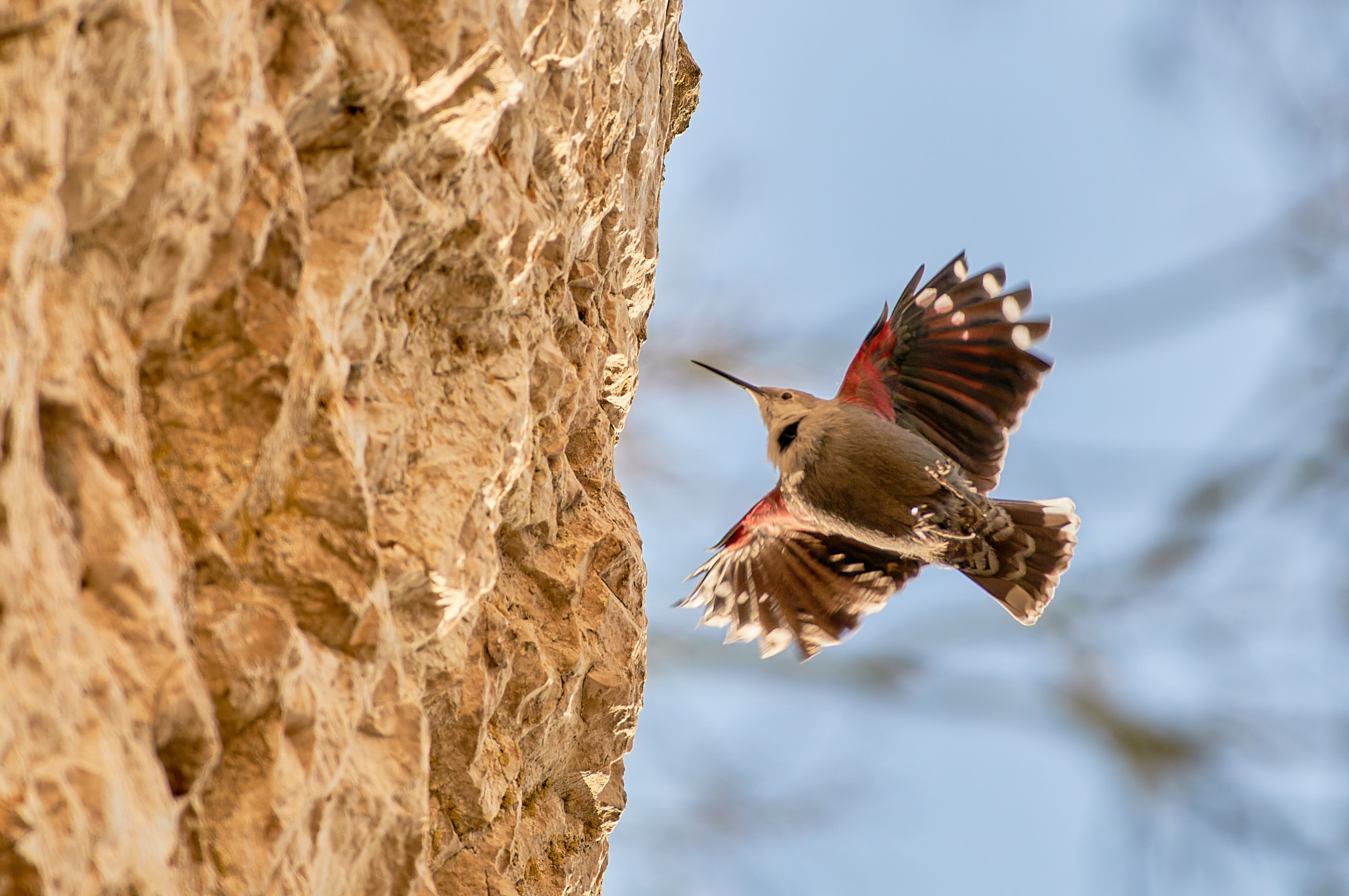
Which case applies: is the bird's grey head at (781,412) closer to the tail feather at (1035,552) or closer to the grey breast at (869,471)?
the grey breast at (869,471)

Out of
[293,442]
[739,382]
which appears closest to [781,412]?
[739,382]

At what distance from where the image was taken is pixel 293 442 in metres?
1.58

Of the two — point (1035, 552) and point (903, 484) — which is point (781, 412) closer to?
point (903, 484)

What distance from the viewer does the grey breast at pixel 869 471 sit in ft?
11.9

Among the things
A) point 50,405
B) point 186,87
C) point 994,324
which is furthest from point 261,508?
point 994,324

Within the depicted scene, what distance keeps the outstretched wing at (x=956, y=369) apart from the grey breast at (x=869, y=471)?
0.68 ft

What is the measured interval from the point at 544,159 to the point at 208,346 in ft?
3.34

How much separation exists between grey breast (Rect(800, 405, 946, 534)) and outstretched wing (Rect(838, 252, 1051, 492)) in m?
0.21

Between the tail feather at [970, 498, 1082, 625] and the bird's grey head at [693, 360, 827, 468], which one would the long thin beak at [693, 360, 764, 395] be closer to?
the bird's grey head at [693, 360, 827, 468]

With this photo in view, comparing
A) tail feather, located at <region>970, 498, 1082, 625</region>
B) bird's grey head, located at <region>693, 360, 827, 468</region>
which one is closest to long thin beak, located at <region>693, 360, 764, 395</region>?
bird's grey head, located at <region>693, 360, 827, 468</region>

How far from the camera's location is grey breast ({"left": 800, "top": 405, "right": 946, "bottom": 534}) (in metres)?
3.64

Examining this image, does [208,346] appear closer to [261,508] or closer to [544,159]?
[261,508]

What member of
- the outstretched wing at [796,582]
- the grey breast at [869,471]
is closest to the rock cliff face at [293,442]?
the grey breast at [869,471]

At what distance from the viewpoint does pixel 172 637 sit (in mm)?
1285
